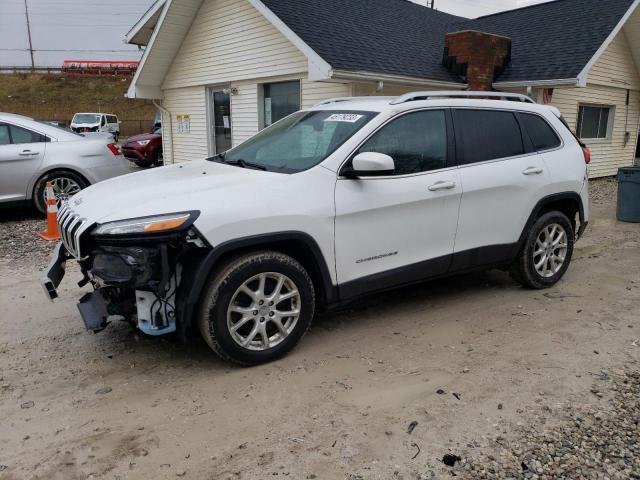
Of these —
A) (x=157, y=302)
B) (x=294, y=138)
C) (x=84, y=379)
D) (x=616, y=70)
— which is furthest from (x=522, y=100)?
(x=616, y=70)

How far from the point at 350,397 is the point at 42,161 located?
7.05 meters

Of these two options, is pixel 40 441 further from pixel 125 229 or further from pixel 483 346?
pixel 483 346

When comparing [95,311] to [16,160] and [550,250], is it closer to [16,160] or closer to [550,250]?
[550,250]

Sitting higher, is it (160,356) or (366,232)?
(366,232)

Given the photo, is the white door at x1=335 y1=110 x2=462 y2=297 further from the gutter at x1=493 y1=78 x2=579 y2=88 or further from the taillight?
the gutter at x1=493 y1=78 x2=579 y2=88

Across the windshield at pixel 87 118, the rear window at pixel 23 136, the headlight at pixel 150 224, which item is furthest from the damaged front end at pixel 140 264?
the windshield at pixel 87 118

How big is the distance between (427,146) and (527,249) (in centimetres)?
153

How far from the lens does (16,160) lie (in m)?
8.26

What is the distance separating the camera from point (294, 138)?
4.49 m

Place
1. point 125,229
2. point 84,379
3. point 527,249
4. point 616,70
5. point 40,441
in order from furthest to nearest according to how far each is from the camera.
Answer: point 616,70, point 527,249, point 84,379, point 125,229, point 40,441

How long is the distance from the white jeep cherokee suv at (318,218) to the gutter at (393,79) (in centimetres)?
460

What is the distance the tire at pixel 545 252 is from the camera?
516cm

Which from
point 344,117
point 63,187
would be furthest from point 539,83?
point 63,187

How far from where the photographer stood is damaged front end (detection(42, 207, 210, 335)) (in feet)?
10.8
